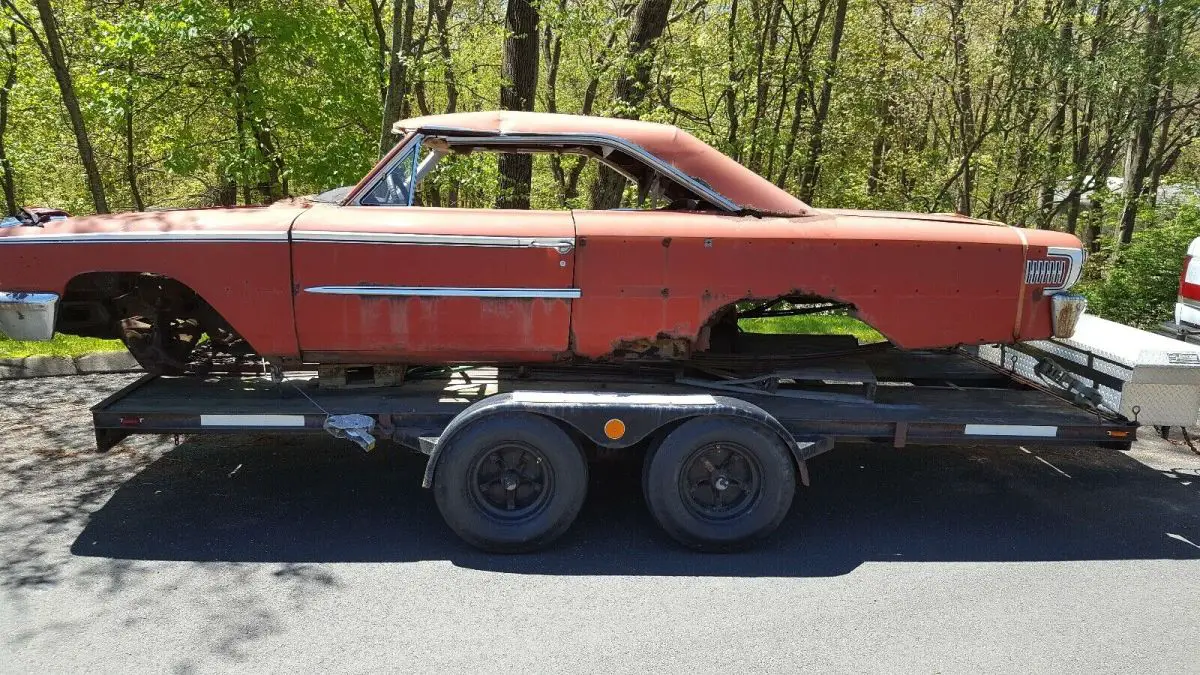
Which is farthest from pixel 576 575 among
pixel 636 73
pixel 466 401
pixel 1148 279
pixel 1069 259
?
pixel 1148 279

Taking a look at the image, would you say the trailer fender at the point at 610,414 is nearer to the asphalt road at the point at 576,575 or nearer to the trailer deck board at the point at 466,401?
the trailer deck board at the point at 466,401

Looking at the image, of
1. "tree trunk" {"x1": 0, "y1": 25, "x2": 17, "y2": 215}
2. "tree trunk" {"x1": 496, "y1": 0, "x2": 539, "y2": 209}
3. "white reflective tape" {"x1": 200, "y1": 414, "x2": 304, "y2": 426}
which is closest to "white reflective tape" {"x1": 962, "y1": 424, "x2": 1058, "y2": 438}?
"white reflective tape" {"x1": 200, "y1": 414, "x2": 304, "y2": 426}

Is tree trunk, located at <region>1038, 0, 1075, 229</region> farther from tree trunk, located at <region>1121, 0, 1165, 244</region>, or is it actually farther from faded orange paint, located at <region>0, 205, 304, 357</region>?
faded orange paint, located at <region>0, 205, 304, 357</region>

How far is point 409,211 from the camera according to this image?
4.47m

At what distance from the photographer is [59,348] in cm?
752

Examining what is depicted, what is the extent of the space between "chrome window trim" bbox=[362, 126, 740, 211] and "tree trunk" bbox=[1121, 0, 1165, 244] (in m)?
9.57

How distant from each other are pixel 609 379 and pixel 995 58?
9627mm

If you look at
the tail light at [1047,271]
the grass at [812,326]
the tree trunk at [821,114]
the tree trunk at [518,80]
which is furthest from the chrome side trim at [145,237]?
the tree trunk at [821,114]

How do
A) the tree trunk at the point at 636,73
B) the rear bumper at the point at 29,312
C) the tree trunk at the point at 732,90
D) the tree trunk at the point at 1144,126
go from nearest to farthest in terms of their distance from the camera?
1. the rear bumper at the point at 29,312
2. the tree trunk at the point at 636,73
3. the tree trunk at the point at 1144,126
4. the tree trunk at the point at 732,90

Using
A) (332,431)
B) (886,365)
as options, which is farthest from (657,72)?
(332,431)

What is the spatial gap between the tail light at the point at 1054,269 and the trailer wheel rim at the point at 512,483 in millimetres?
2822

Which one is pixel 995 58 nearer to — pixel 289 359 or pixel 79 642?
pixel 289 359

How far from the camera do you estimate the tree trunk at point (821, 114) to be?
12.0 meters

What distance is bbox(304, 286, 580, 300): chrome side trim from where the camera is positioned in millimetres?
4301
